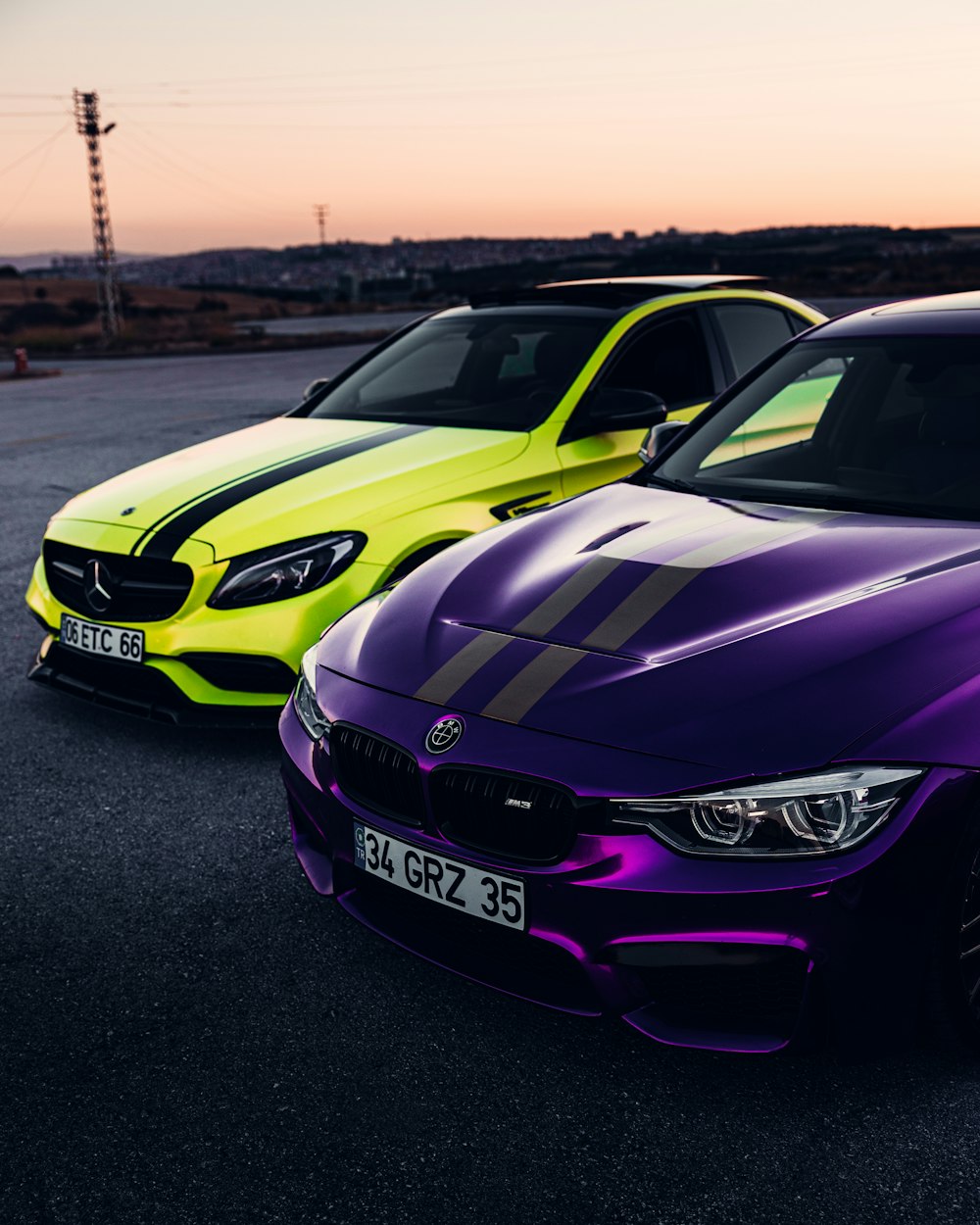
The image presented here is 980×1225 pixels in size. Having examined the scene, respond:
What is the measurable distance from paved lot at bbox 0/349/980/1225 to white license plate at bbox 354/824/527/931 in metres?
0.41

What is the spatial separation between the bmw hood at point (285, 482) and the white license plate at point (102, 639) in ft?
1.04

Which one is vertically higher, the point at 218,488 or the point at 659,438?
the point at 659,438

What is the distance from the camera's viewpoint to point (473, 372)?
5.63m

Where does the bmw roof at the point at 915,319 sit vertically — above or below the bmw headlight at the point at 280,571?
above

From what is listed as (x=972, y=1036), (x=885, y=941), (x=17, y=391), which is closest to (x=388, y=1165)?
(x=885, y=941)

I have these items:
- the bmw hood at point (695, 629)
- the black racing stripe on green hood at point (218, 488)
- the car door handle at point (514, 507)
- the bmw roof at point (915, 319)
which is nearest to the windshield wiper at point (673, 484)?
the bmw hood at point (695, 629)

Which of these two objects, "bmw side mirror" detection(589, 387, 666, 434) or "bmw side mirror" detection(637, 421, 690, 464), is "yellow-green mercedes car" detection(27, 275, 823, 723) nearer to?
"bmw side mirror" detection(589, 387, 666, 434)

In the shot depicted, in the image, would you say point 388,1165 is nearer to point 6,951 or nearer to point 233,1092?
point 233,1092

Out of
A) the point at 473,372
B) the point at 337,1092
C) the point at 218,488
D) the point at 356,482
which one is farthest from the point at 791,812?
the point at 473,372

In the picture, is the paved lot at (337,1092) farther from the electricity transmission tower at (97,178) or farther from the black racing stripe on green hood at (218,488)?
the electricity transmission tower at (97,178)

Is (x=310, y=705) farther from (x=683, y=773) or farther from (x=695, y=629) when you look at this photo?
(x=683, y=773)

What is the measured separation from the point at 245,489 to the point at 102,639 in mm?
771

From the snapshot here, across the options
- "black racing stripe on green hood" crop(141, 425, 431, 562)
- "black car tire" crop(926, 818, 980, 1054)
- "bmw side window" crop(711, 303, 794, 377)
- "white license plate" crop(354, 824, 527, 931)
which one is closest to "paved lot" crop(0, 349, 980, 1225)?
"black car tire" crop(926, 818, 980, 1054)

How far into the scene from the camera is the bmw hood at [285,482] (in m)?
4.34
